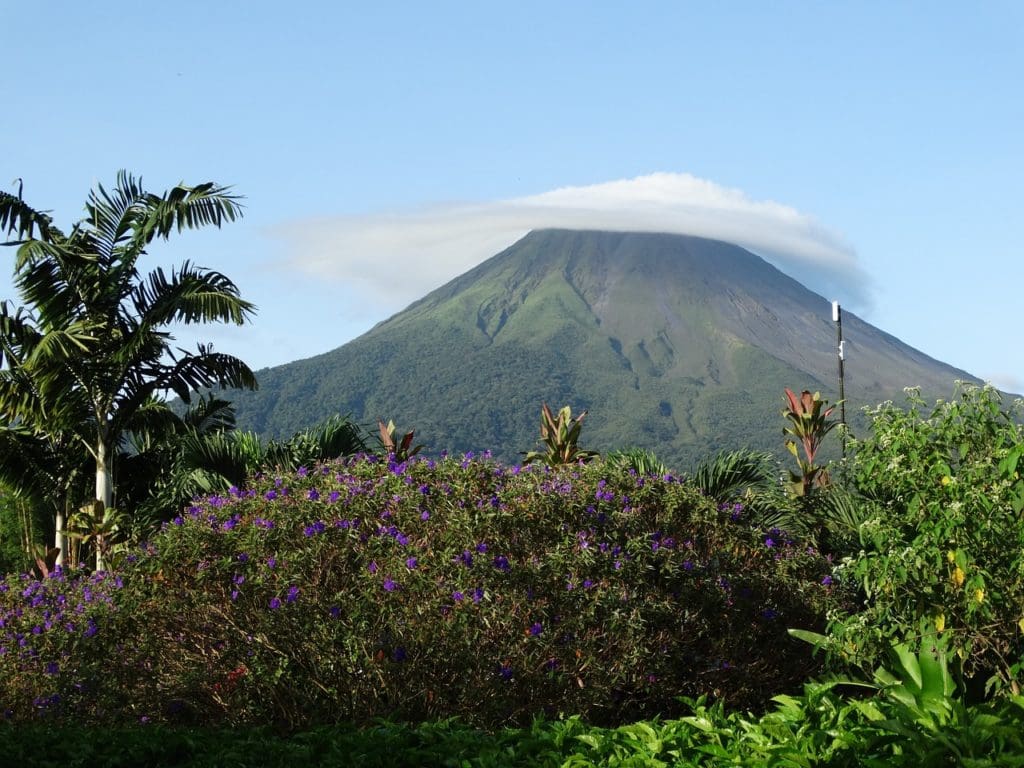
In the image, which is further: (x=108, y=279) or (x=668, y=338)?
(x=668, y=338)

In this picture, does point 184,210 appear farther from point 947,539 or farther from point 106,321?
point 947,539

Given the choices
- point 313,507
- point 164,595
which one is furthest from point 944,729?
point 164,595

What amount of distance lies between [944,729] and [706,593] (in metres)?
4.26

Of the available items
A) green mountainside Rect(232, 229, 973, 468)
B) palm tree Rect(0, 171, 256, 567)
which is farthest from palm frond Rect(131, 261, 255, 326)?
green mountainside Rect(232, 229, 973, 468)

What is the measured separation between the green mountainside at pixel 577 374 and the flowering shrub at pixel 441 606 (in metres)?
109

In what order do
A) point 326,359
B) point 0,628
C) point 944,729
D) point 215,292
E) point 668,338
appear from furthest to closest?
point 668,338
point 326,359
point 215,292
point 0,628
point 944,729

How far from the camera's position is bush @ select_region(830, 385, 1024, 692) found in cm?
680

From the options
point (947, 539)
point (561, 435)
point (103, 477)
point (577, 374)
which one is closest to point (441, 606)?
point (947, 539)

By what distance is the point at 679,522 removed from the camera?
8398mm

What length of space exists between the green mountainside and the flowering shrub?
4298 inches

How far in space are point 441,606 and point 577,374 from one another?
6128 inches

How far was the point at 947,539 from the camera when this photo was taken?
697 centimetres

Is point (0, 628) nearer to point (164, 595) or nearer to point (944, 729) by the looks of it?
point (164, 595)

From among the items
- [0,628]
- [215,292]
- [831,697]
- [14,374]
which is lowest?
[0,628]
